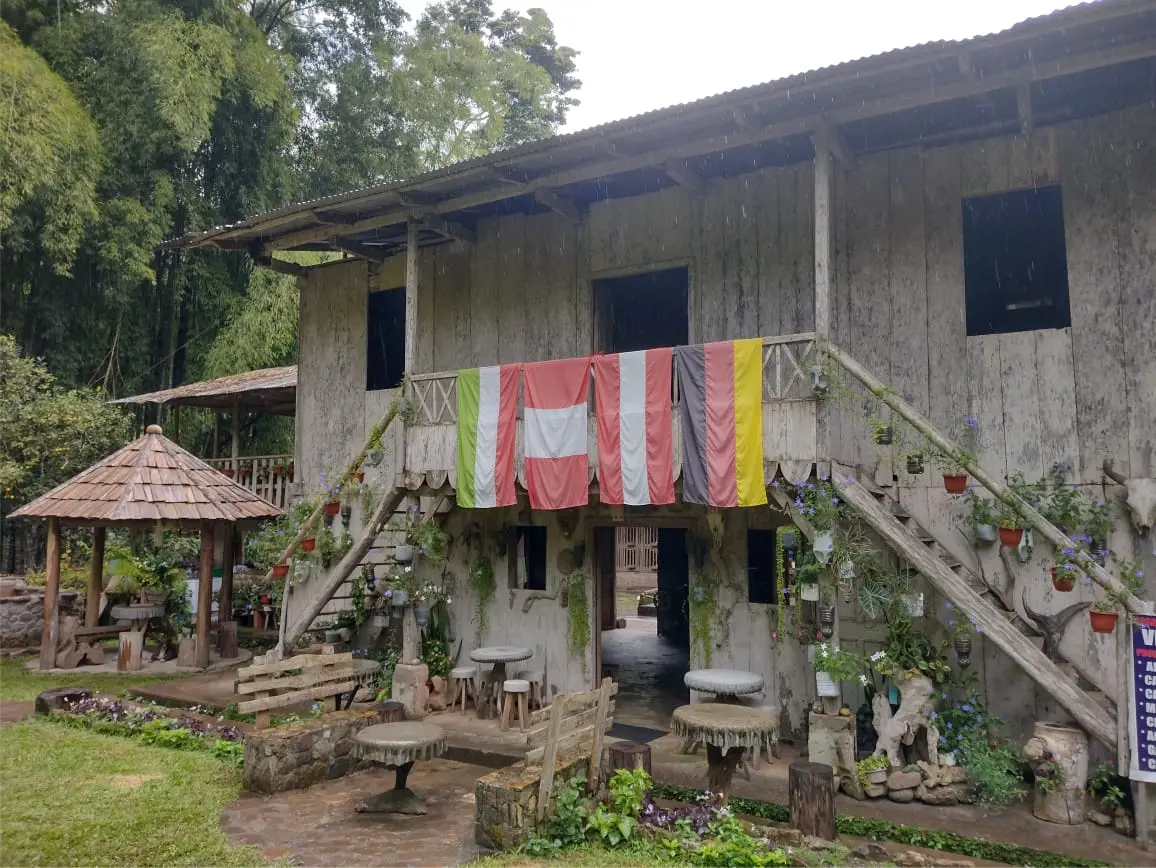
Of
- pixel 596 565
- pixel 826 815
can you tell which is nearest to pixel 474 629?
pixel 596 565

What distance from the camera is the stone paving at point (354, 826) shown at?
241 inches

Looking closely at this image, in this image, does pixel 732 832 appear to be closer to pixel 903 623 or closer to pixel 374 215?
pixel 903 623

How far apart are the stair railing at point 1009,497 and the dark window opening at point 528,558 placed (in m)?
5.27

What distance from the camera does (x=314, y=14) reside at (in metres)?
25.5

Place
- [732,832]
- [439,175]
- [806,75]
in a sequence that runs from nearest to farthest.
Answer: [732,832] < [806,75] < [439,175]

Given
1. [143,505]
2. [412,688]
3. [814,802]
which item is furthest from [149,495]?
[814,802]

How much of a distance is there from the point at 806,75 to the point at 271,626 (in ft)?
49.0

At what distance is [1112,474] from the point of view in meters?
7.63

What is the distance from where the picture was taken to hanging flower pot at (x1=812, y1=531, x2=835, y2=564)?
7.54 m

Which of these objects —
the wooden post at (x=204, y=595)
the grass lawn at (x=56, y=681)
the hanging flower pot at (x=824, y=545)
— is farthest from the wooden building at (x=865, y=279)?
the grass lawn at (x=56, y=681)

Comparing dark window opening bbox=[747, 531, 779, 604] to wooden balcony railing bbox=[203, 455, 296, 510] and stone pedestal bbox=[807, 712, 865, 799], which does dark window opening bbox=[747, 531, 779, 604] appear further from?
wooden balcony railing bbox=[203, 455, 296, 510]

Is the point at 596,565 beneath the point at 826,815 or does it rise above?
above

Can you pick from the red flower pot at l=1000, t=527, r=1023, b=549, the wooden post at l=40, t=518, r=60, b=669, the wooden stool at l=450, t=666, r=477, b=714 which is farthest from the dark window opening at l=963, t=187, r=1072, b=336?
the wooden post at l=40, t=518, r=60, b=669

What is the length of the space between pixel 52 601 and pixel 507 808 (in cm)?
1062
